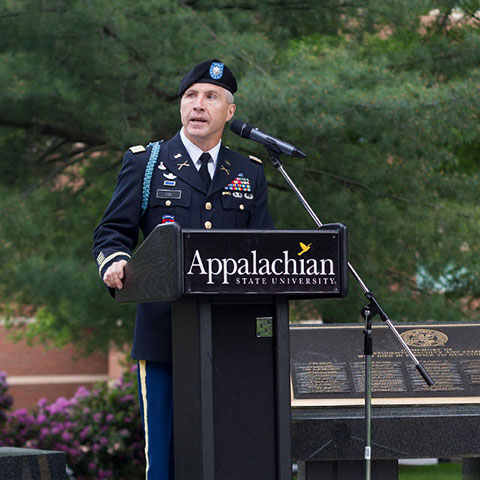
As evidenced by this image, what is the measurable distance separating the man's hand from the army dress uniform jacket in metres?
0.17

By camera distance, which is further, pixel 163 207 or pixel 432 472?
pixel 432 472

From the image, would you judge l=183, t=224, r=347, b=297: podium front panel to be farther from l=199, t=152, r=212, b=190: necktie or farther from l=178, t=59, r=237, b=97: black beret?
l=178, t=59, r=237, b=97: black beret

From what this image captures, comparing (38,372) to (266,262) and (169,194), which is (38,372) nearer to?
(169,194)

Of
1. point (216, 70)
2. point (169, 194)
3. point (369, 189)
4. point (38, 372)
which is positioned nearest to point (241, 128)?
point (216, 70)

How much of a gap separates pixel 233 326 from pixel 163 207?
0.67 metres

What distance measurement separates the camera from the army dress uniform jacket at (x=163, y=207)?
11.4 ft

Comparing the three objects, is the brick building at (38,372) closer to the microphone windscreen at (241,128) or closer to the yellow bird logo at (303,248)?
the microphone windscreen at (241,128)

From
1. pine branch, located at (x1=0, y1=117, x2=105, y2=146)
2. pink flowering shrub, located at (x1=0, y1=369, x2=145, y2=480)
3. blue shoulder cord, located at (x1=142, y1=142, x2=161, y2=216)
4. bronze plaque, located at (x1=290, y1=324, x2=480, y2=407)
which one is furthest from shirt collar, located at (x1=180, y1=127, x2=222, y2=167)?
pink flowering shrub, located at (x1=0, y1=369, x2=145, y2=480)

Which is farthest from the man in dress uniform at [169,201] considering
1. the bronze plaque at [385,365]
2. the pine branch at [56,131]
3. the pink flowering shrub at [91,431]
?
the pink flowering shrub at [91,431]

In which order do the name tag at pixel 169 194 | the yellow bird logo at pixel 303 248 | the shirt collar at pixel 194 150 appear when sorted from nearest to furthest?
1. the yellow bird logo at pixel 303 248
2. the name tag at pixel 169 194
3. the shirt collar at pixel 194 150

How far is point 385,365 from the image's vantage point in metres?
5.16

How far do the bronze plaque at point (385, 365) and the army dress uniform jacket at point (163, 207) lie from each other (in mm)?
1633

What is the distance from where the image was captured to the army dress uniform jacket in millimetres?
3465

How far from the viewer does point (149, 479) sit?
11.1 feet
